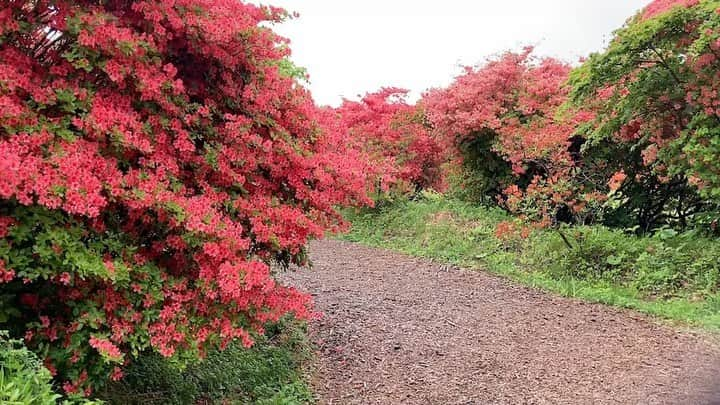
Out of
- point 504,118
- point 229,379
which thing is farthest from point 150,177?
point 504,118

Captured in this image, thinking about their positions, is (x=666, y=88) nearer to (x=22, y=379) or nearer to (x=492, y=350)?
(x=492, y=350)

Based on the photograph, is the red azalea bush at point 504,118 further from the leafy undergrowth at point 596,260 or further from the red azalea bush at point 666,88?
the red azalea bush at point 666,88

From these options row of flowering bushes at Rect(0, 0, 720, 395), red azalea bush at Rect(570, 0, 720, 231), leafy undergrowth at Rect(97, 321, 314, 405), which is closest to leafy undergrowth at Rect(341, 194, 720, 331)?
red azalea bush at Rect(570, 0, 720, 231)

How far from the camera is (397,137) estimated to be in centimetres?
Result: 1410

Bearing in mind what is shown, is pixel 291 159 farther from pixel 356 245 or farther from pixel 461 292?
pixel 356 245

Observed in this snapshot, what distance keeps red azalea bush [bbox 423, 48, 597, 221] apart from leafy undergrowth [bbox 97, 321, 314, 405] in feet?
18.0

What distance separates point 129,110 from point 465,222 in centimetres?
880

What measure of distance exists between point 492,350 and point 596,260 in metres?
3.48

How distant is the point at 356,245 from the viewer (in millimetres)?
11914

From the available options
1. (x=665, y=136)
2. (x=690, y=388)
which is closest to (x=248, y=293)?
(x=690, y=388)

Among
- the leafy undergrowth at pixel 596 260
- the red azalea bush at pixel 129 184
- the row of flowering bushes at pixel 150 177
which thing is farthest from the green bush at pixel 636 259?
the red azalea bush at pixel 129 184

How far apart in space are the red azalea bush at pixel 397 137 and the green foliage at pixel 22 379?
1072cm

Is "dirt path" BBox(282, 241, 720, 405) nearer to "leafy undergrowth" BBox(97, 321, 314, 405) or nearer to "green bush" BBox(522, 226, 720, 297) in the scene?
"leafy undergrowth" BBox(97, 321, 314, 405)

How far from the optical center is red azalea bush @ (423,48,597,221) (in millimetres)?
10297
